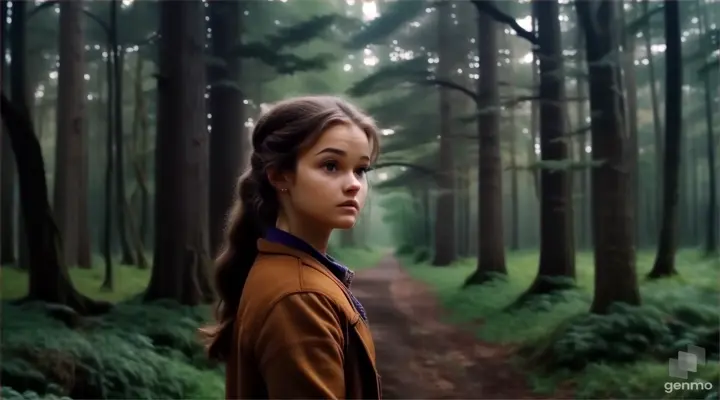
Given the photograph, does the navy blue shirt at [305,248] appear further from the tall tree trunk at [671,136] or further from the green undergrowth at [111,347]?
→ the tall tree trunk at [671,136]

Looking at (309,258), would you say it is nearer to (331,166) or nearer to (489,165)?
(331,166)

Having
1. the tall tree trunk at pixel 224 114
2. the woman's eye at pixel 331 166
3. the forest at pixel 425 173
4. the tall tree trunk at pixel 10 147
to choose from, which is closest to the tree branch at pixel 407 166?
the forest at pixel 425 173

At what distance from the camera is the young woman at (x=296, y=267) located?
30.1 inches

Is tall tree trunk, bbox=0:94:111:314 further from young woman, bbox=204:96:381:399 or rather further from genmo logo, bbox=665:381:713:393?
genmo logo, bbox=665:381:713:393

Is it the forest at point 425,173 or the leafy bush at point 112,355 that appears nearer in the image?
the leafy bush at point 112,355

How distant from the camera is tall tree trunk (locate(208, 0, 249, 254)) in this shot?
9.35 feet

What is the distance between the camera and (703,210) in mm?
2777

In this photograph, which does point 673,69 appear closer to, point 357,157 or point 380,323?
point 380,323

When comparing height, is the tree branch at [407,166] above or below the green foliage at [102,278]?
above

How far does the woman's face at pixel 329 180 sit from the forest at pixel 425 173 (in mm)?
1773

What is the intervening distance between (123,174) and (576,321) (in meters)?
2.15

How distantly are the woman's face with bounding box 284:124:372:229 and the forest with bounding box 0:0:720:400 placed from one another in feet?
5.82

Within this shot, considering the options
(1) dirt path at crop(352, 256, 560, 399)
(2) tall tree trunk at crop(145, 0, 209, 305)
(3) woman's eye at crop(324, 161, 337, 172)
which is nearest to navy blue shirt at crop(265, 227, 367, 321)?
(3) woman's eye at crop(324, 161, 337, 172)

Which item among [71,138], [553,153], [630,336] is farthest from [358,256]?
[71,138]
